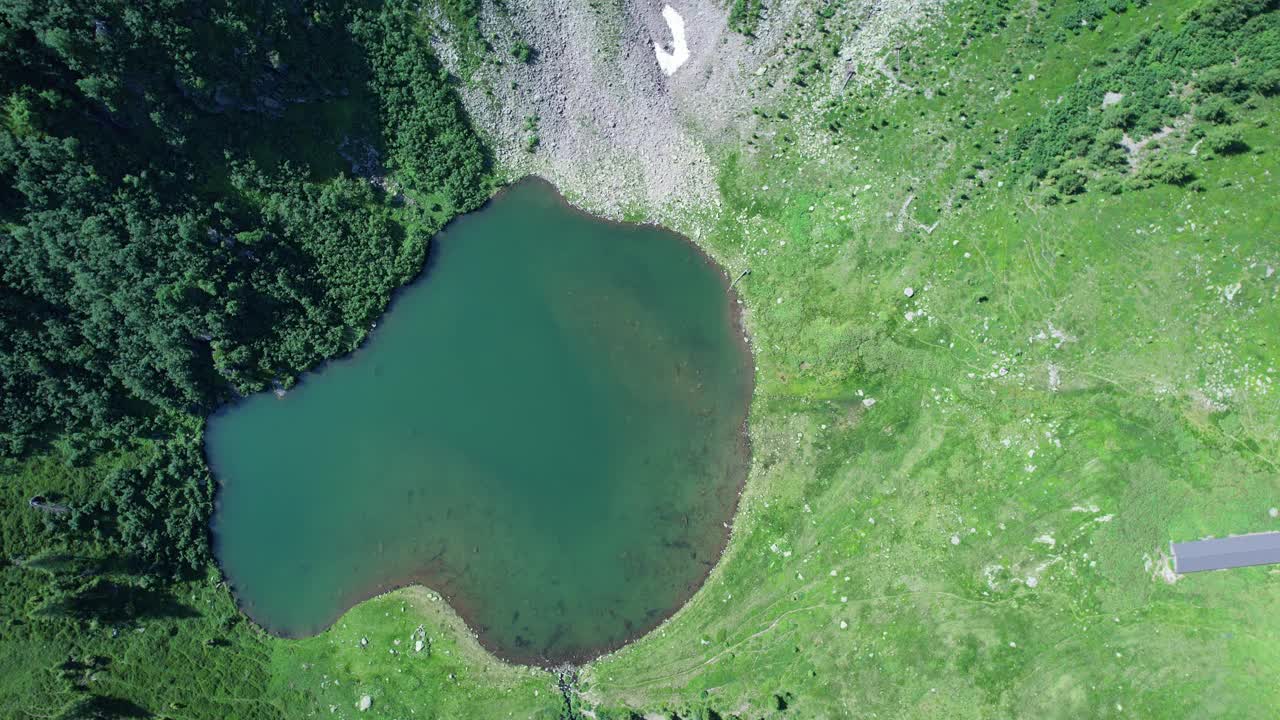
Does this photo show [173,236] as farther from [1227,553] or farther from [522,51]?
[1227,553]

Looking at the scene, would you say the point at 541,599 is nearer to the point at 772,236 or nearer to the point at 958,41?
the point at 772,236

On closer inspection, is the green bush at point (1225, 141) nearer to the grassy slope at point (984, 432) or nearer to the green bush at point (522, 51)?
the grassy slope at point (984, 432)

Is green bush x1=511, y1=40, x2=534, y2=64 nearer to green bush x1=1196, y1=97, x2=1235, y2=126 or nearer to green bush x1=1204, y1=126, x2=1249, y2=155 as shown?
green bush x1=1196, y1=97, x2=1235, y2=126

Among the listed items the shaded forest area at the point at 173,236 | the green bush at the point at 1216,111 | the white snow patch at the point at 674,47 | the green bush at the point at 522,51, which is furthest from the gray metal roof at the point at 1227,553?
the green bush at the point at 522,51

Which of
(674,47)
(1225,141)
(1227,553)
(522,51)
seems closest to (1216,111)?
(1225,141)

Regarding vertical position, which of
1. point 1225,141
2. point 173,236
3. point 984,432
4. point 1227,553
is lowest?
point 173,236

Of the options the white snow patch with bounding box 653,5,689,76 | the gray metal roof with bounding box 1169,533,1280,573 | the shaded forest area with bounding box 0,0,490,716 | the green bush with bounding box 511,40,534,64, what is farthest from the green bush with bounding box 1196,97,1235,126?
the shaded forest area with bounding box 0,0,490,716
